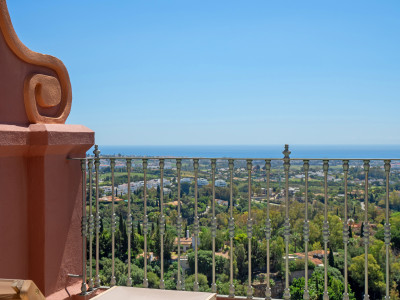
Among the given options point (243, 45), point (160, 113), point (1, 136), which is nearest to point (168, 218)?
point (1, 136)

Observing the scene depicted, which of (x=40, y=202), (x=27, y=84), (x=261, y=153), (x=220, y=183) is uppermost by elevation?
(x=27, y=84)

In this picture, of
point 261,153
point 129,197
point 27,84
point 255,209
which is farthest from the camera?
point 261,153

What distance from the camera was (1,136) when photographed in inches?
120

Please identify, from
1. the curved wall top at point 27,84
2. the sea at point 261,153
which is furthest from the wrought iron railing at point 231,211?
the curved wall top at point 27,84

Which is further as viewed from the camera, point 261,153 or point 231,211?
point 261,153

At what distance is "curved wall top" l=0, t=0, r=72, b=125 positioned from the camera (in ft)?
10.7

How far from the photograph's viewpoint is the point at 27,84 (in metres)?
3.41

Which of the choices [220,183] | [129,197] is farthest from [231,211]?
[129,197]

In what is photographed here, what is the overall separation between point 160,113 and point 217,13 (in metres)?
101

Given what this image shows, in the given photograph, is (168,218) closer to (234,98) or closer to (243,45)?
(243,45)

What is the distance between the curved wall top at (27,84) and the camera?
327 cm

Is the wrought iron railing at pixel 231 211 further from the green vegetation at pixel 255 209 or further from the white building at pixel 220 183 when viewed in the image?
the white building at pixel 220 183

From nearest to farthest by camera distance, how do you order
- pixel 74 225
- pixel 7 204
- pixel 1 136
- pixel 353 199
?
1. pixel 1 136
2. pixel 7 204
3. pixel 353 199
4. pixel 74 225

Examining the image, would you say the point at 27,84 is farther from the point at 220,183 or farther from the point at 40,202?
the point at 220,183
